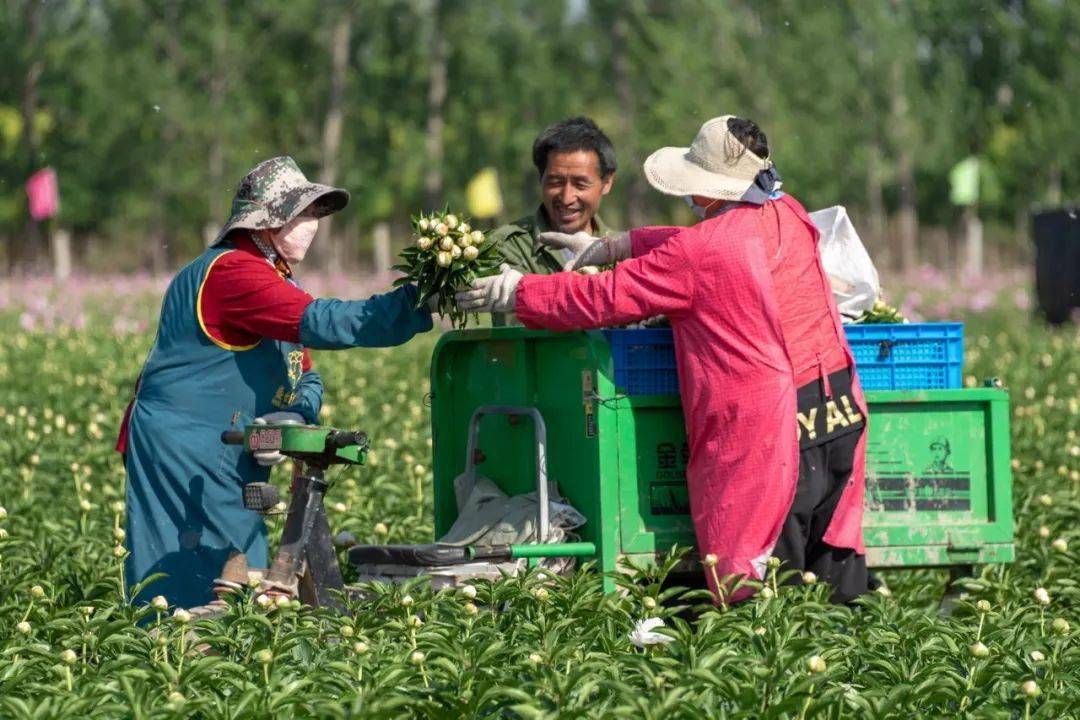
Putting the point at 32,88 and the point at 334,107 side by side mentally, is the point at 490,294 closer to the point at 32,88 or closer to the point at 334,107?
the point at 32,88

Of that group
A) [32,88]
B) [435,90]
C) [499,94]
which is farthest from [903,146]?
[32,88]

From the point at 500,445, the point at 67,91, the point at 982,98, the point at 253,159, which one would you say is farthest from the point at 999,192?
the point at 500,445

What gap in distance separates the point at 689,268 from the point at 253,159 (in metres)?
41.7

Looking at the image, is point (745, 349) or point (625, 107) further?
point (625, 107)

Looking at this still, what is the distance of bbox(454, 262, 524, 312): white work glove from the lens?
6.05m

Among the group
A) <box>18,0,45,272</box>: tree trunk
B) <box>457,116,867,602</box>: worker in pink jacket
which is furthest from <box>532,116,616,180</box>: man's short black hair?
<box>18,0,45,272</box>: tree trunk

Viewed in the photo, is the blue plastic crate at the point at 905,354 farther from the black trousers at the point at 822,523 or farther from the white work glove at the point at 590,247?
the white work glove at the point at 590,247

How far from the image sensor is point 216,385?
6.21 metres

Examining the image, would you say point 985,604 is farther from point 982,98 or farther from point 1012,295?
point 982,98

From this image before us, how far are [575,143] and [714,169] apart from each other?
1.32m

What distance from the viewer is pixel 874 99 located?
4641 centimetres

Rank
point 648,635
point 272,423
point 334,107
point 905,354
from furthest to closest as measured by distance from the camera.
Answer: point 334,107
point 905,354
point 272,423
point 648,635

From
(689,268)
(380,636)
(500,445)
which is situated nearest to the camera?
(380,636)

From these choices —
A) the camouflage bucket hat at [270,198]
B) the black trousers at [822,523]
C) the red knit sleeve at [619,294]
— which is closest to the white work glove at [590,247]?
the red knit sleeve at [619,294]
